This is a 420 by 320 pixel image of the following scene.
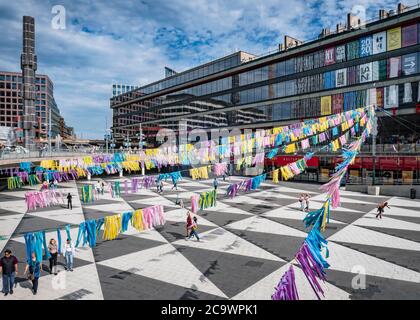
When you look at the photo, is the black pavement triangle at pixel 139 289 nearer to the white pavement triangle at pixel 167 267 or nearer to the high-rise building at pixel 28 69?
the white pavement triangle at pixel 167 267

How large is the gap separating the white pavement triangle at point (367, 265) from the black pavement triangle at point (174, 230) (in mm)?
7795

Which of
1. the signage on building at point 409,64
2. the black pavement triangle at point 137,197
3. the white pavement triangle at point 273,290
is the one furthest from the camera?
the signage on building at point 409,64

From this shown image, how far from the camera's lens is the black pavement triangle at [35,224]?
722 inches

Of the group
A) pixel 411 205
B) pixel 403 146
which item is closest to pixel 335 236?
pixel 411 205

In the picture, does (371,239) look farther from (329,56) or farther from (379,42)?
(329,56)

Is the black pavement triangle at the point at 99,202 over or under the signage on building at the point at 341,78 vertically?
under

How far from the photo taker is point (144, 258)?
44.7ft

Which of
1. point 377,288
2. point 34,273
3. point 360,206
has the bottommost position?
point 377,288

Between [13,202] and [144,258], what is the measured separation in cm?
2126

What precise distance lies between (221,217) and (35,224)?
41.6 ft

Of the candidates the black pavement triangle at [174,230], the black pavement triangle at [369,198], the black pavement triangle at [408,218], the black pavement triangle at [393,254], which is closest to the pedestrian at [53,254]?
the black pavement triangle at [174,230]

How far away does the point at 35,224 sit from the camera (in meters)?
19.6

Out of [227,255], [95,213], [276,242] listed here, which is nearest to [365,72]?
[276,242]
